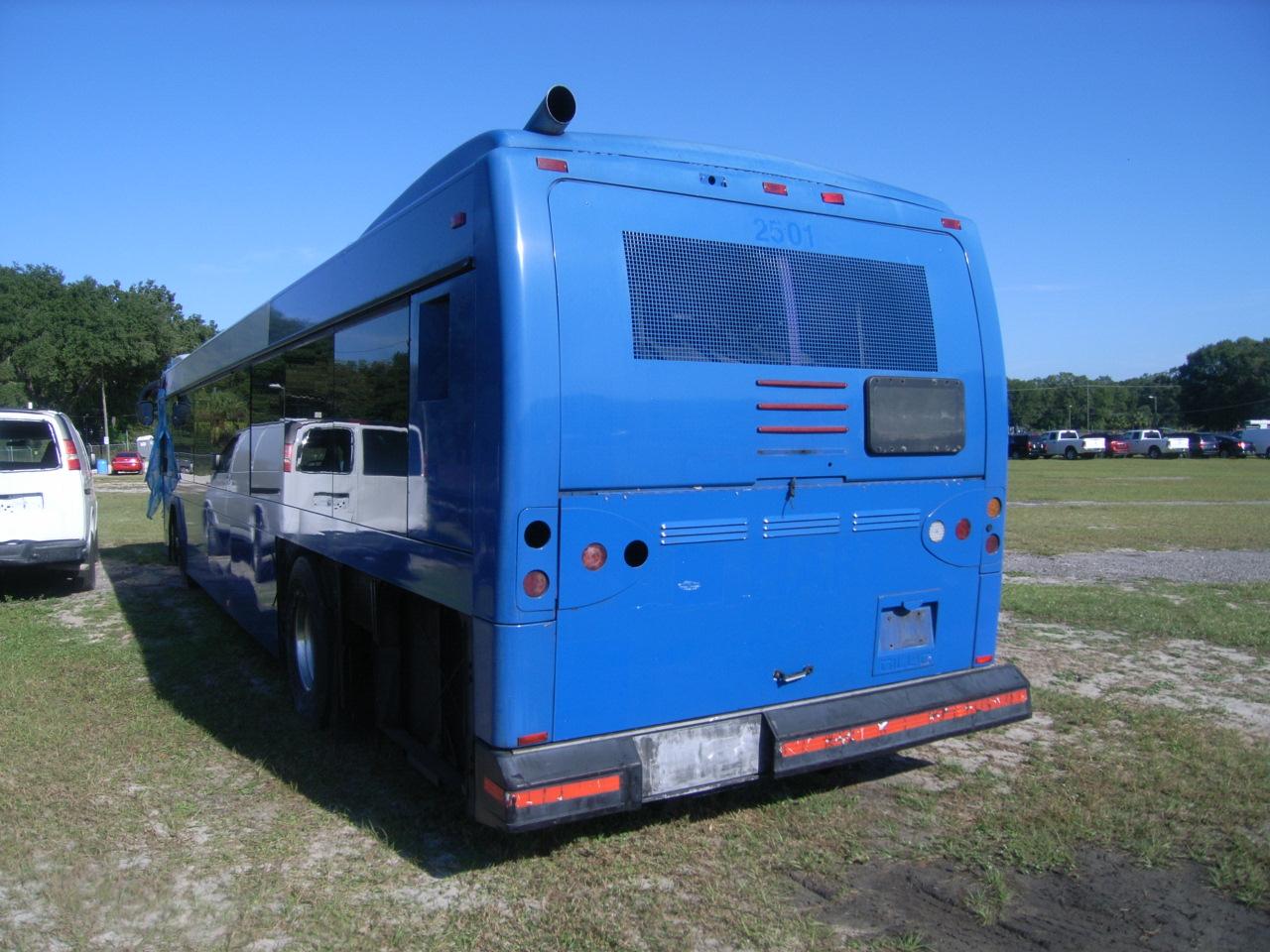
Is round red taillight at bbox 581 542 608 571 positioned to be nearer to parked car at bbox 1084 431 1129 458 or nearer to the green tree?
parked car at bbox 1084 431 1129 458

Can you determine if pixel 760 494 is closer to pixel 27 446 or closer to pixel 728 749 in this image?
pixel 728 749

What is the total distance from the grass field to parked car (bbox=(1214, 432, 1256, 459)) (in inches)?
2743

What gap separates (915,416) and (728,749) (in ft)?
6.15

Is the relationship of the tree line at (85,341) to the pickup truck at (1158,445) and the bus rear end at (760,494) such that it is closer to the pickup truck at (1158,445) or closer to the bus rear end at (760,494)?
the bus rear end at (760,494)

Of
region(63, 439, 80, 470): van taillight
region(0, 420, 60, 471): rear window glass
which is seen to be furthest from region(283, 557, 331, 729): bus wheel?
region(0, 420, 60, 471): rear window glass

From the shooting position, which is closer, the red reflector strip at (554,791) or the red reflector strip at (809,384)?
the red reflector strip at (554,791)

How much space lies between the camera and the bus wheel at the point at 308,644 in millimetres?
5797

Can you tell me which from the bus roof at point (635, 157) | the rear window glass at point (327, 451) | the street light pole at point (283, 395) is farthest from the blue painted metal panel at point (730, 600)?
the street light pole at point (283, 395)

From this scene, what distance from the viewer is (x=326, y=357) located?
19.3 ft

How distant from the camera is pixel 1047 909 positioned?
12.4 ft

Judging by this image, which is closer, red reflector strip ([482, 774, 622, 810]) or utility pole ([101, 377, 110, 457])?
red reflector strip ([482, 774, 622, 810])

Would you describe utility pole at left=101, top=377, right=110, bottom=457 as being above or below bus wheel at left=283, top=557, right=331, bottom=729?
above

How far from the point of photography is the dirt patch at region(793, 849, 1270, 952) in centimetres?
356

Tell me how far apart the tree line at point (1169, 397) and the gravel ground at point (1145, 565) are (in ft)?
346
